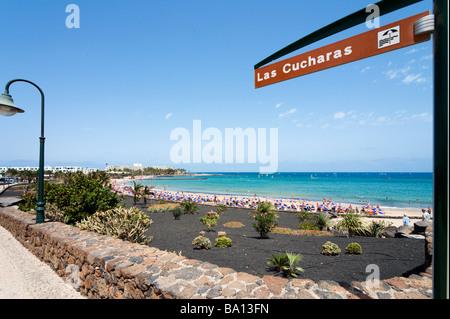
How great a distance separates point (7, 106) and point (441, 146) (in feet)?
28.9

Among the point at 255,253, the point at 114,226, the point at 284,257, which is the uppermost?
the point at 114,226

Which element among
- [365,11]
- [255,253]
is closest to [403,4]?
[365,11]

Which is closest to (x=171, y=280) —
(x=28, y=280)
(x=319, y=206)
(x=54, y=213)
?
(x=28, y=280)

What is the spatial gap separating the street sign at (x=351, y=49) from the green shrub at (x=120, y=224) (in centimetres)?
685

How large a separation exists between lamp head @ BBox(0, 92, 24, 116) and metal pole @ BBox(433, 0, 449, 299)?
860 cm

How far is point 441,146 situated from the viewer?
162 centimetres

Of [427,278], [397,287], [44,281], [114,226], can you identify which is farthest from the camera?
[114,226]

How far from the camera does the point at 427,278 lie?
3.87 metres

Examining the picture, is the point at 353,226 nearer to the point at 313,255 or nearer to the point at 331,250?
the point at 331,250

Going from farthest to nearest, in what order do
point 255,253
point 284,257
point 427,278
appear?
point 255,253 < point 284,257 < point 427,278

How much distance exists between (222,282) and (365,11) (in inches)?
150

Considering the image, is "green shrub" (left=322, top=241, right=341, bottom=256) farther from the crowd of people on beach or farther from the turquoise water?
the turquoise water

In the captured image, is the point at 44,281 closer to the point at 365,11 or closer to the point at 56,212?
the point at 56,212
